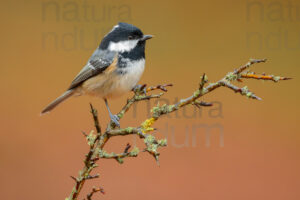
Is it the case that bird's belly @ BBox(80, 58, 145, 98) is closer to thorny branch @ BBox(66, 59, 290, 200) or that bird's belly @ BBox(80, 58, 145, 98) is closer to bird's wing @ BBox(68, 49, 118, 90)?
bird's wing @ BBox(68, 49, 118, 90)

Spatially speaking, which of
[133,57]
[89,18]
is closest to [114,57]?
[133,57]

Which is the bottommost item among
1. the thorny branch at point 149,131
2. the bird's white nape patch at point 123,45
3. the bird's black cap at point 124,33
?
the thorny branch at point 149,131

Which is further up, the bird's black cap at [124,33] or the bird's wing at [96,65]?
the bird's black cap at [124,33]

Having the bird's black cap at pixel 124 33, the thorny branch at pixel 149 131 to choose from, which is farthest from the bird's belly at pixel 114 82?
the thorny branch at pixel 149 131

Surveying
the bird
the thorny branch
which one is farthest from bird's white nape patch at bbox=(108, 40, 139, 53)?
the thorny branch

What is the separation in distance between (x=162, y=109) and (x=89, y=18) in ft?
5.82

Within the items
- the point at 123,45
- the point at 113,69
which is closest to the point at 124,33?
the point at 123,45

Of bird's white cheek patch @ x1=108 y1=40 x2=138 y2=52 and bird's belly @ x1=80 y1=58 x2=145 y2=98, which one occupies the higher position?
bird's white cheek patch @ x1=108 y1=40 x2=138 y2=52

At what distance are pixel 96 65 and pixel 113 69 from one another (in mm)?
72

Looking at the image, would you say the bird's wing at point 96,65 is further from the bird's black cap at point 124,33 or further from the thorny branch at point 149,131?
the thorny branch at point 149,131

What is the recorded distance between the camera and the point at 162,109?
0.63 m

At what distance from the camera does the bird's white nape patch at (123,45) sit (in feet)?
4.06

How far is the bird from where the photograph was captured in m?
1.25

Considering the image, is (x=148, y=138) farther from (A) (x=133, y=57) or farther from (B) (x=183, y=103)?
(A) (x=133, y=57)
